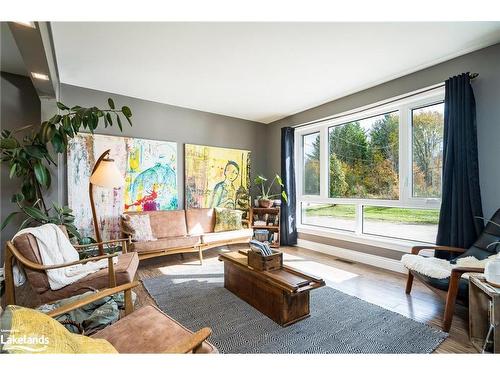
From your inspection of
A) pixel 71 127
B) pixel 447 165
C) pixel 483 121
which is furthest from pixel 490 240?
pixel 71 127

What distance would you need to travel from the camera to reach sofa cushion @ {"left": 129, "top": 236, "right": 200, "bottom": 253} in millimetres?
3055

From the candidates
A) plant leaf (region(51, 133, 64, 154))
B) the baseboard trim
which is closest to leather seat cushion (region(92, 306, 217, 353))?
plant leaf (region(51, 133, 64, 154))

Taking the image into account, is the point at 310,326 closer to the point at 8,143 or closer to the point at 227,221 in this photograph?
the point at 227,221

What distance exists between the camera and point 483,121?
2412 millimetres

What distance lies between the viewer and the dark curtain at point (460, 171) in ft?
7.78

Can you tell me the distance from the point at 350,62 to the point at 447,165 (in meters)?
1.50

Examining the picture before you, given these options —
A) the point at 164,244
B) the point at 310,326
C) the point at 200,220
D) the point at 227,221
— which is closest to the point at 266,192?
the point at 227,221

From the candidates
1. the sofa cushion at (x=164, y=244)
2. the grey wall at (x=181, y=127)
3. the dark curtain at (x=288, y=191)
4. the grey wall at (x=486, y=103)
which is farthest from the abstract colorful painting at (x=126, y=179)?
the grey wall at (x=486, y=103)

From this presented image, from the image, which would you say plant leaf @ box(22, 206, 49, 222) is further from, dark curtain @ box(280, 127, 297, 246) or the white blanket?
dark curtain @ box(280, 127, 297, 246)

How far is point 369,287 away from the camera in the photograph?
263 cm

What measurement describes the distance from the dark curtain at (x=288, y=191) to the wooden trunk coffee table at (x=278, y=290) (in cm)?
221

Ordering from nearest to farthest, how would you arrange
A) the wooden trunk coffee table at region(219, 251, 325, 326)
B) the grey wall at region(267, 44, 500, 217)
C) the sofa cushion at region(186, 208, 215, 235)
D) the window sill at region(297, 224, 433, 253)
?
the wooden trunk coffee table at region(219, 251, 325, 326), the grey wall at region(267, 44, 500, 217), the window sill at region(297, 224, 433, 253), the sofa cushion at region(186, 208, 215, 235)

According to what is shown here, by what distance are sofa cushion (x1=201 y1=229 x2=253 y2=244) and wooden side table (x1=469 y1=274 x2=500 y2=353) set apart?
2.76 meters
